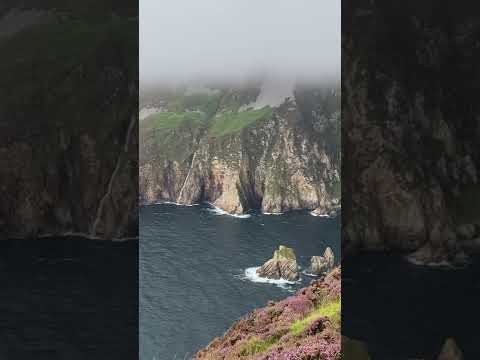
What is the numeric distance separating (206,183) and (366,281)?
404cm

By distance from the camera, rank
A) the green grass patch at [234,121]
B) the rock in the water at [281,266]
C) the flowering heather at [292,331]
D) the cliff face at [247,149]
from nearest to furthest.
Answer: the flowering heather at [292,331], the rock in the water at [281,266], the cliff face at [247,149], the green grass patch at [234,121]

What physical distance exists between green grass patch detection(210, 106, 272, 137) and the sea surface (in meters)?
3.84

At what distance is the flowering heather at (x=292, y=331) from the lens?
7.76 m

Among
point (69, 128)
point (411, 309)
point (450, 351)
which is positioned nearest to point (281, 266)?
point (411, 309)

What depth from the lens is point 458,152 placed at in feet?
24.0

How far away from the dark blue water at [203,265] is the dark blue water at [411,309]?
159 cm

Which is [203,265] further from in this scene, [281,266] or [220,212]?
[281,266]

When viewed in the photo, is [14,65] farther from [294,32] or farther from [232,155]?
[294,32]

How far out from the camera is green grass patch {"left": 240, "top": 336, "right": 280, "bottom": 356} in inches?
318

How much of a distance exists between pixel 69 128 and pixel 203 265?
3.88 m

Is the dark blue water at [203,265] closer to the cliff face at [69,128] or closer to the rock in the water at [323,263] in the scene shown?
the rock in the water at [323,263]

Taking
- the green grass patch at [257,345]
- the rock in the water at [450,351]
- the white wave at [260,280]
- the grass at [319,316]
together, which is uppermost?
the white wave at [260,280]

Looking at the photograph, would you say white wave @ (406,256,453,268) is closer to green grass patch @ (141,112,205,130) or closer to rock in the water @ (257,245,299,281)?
rock in the water @ (257,245,299,281)

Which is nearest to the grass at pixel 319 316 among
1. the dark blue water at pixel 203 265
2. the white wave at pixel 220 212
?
the dark blue water at pixel 203 265
